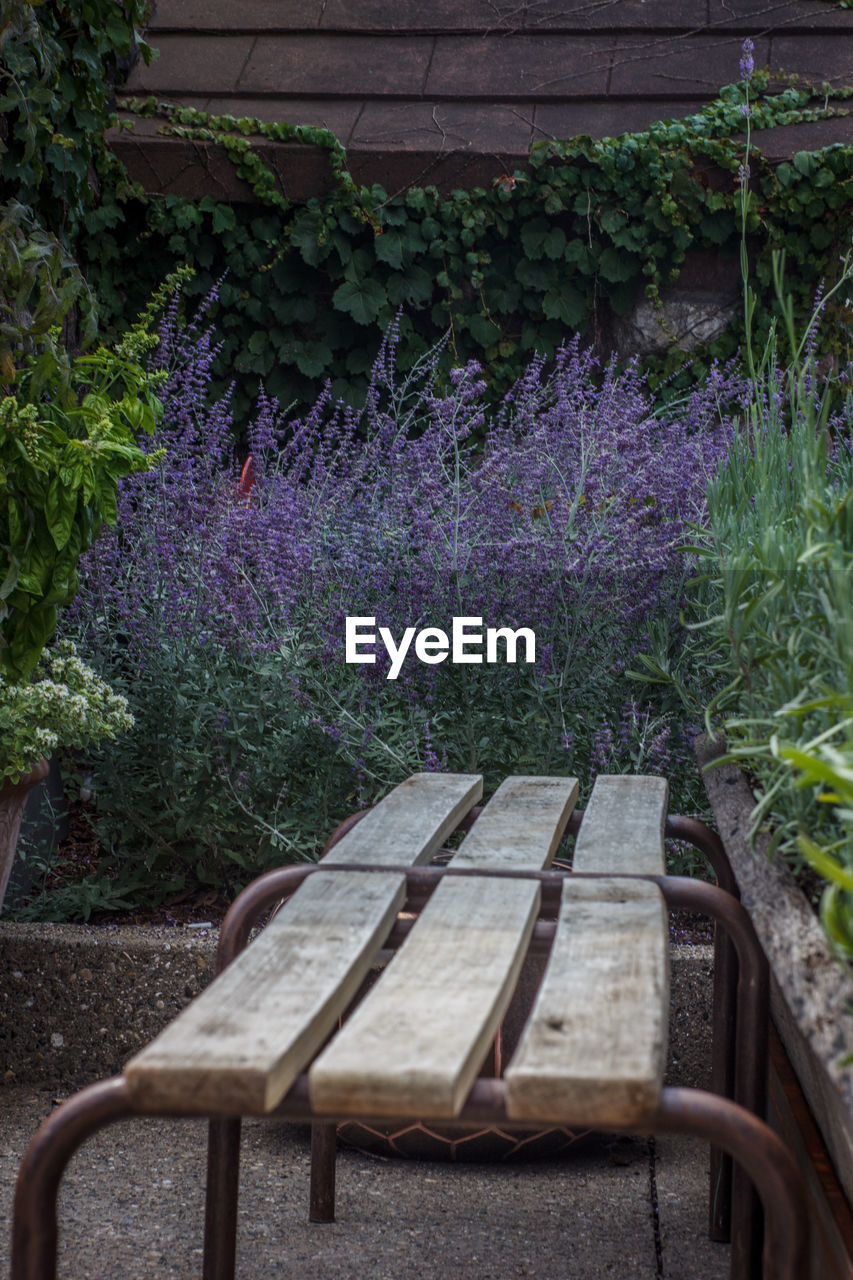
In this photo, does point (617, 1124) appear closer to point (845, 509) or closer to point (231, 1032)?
point (231, 1032)

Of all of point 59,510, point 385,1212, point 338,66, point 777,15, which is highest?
point 777,15

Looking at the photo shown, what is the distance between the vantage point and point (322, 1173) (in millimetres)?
1915

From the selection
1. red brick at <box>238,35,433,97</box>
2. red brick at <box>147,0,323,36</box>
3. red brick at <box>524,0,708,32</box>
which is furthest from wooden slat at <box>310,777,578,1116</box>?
red brick at <box>147,0,323,36</box>

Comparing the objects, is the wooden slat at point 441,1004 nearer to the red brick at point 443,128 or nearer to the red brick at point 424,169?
the red brick at point 424,169

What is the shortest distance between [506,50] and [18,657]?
4.48 m

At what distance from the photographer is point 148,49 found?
157 inches

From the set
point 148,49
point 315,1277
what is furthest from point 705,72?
point 315,1277

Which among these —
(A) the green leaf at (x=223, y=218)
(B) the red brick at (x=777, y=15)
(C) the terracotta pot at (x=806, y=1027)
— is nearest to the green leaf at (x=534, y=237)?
(A) the green leaf at (x=223, y=218)

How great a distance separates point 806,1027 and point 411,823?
91 cm

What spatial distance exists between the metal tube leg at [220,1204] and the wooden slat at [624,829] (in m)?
0.56

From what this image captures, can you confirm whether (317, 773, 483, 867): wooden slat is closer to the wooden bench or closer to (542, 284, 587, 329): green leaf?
the wooden bench

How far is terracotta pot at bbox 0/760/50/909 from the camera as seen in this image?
7.57ft

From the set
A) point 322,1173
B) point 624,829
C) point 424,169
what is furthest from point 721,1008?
point 424,169

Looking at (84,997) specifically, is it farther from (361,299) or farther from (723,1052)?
(361,299)
